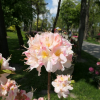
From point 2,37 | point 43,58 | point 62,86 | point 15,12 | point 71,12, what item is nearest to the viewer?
point 43,58

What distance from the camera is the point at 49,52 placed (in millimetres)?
808

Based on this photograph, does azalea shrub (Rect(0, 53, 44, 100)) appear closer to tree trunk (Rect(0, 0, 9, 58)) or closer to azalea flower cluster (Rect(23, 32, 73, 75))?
azalea flower cluster (Rect(23, 32, 73, 75))

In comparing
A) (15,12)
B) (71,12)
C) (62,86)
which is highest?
(71,12)

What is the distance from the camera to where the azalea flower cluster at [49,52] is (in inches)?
31.2

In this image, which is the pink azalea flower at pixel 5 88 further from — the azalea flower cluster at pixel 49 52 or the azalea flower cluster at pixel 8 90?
the azalea flower cluster at pixel 49 52

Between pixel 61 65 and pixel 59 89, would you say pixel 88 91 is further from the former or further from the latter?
pixel 61 65

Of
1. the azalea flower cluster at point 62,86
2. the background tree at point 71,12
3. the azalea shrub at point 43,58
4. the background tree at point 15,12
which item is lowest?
the azalea flower cluster at point 62,86

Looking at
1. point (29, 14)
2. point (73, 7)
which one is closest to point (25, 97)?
point (29, 14)

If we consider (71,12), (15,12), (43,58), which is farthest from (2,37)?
(71,12)

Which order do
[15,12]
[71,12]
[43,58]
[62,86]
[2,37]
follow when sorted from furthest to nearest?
1. [71,12]
2. [15,12]
3. [2,37]
4. [62,86]
5. [43,58]

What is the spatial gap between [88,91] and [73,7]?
29.4m

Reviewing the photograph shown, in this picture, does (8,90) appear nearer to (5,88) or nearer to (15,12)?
(5,88)

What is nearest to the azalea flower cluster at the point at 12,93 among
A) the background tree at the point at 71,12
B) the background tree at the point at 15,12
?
the background tree at the point at 15,12

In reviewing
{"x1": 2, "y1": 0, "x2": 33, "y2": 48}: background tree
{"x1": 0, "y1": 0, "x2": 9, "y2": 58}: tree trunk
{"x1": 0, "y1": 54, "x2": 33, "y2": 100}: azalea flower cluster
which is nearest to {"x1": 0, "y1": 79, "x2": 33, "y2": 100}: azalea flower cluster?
{"x1": 0, "y1": 54, "x2": 33, "y2": 100}: azalea flower cluster
